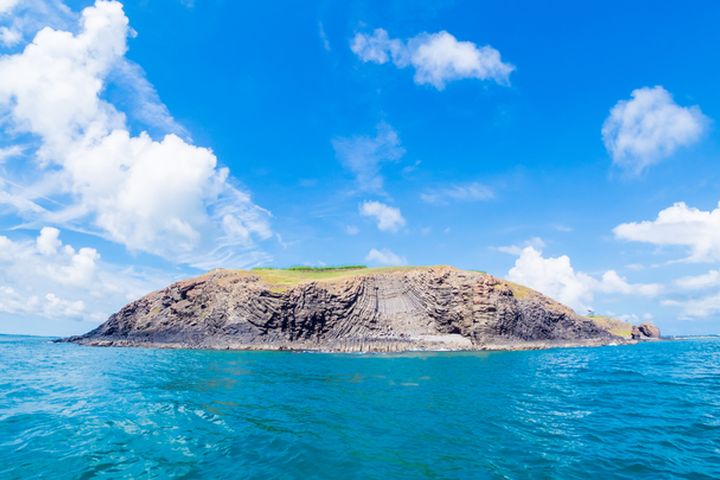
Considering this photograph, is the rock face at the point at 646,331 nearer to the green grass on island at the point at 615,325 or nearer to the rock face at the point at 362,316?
the green grass on island at the point at 615,325

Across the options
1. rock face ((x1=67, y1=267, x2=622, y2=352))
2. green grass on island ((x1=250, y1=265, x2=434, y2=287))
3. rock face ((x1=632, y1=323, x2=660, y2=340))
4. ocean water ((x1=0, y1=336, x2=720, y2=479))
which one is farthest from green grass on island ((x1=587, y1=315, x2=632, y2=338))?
ocean water ((x1=0, y1=336, x2=720, y2=479))

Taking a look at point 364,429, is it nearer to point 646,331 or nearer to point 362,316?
point 362,316

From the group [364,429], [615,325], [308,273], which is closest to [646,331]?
[615,325]

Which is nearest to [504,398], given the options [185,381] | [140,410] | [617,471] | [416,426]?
[416,426]

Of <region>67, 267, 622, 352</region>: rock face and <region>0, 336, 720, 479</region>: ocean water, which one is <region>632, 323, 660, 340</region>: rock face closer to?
<region>67, 267, 622, 352</region>: rock face

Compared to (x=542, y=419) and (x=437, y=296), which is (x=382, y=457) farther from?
(x=437, y=296)
